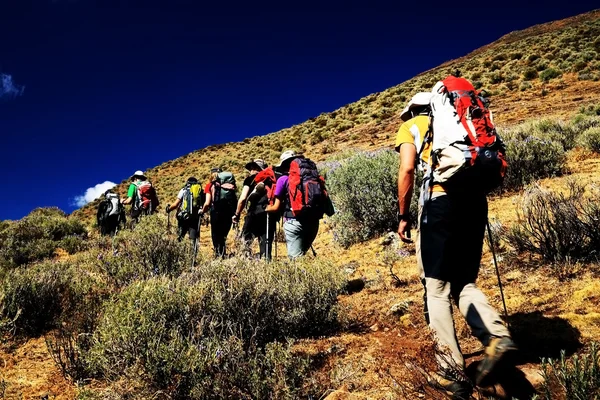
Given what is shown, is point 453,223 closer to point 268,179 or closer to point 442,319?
point 442,319

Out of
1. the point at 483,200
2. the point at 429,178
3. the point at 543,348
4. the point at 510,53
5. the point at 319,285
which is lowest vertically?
the point at 543,348

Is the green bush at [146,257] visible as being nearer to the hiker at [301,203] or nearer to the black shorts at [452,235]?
the hiker at [301,203]

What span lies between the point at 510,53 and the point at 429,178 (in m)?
32.4

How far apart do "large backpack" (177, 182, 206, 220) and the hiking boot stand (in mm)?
6259

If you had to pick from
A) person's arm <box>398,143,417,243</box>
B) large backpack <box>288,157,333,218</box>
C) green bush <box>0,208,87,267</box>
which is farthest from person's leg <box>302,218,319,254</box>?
green bush <box>0,208,87,267</box>

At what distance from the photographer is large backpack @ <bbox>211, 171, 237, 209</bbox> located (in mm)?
6879

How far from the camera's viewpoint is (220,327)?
3.25m

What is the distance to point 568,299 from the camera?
3266mm

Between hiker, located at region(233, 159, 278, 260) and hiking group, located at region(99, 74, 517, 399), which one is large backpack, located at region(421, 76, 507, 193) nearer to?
hiking group, located at region(99, 74, 517, 399)

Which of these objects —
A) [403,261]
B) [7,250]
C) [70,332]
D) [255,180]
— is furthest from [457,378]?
[7,250]

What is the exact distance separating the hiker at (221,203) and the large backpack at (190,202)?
46cm

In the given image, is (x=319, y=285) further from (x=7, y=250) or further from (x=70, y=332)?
(x=7, y=250)

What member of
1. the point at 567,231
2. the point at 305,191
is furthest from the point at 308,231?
the point at 567,231

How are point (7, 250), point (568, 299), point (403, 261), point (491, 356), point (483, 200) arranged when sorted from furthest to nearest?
point (7, 250) → point (403, 261) → point (568, 299) → point (483, 200) → point (491, 356)
